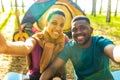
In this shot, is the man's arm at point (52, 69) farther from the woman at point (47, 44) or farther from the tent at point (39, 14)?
the tent at point (39, 14)

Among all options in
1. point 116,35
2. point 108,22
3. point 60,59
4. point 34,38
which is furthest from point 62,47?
point 108,22

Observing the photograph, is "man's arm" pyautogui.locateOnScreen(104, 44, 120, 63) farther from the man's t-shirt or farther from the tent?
the tent

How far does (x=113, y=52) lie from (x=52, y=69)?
2.29ft

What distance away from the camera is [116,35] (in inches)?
301

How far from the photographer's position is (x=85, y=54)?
97.7 inches

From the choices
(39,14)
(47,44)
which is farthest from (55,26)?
(39,14)

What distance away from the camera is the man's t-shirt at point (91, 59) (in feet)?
8.11

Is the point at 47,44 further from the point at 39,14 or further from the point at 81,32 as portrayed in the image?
the point at 39,14

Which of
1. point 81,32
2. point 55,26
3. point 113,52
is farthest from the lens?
point 55,26

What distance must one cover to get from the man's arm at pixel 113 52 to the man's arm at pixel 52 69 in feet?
1.63

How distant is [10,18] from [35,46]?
8.76 metres

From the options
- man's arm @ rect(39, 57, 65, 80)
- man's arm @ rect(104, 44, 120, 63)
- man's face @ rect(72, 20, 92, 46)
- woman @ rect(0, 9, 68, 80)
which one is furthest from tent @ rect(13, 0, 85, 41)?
man's arm @ rect(104, 44, 120, 63)

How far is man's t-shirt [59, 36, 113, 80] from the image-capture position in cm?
247

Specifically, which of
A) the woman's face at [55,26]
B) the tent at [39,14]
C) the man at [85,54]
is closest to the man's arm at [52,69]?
the man at [85,54]
